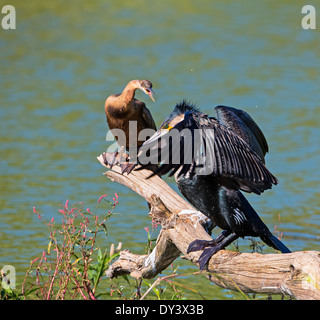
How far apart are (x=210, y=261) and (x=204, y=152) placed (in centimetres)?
96

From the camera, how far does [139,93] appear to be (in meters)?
11.2

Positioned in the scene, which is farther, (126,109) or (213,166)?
(126,109)

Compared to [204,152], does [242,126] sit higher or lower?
higher

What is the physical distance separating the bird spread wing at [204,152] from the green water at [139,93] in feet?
7.47

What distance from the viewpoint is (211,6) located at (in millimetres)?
17047

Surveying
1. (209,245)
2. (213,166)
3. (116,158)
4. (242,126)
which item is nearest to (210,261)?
(209,245)

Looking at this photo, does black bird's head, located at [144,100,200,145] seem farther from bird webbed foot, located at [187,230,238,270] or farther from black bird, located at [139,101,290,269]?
bird webbed foot, located at [187,230,238,270]

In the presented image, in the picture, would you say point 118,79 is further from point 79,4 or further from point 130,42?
point 79,4

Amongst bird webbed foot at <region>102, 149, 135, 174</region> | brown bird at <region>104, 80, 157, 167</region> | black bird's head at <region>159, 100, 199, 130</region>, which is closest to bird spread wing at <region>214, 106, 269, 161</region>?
black bird's head at <region>159, 100, 199, 130</region>

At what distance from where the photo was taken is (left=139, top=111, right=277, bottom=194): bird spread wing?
13.5 ft

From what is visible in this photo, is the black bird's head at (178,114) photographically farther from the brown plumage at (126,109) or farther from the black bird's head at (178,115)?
the brown plumage at (126,109)

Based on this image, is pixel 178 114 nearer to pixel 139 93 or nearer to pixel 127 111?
pixel 127 111

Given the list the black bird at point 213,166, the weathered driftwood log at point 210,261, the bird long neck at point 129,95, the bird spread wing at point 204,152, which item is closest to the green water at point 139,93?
the weathered driftwood log at point 210,261
